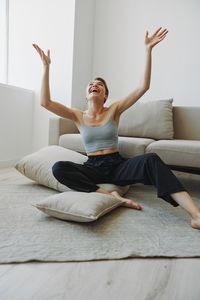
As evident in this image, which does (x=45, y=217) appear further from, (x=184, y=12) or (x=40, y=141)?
(x=184, y=12)

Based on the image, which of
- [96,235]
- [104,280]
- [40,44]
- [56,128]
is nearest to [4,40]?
[40,44]

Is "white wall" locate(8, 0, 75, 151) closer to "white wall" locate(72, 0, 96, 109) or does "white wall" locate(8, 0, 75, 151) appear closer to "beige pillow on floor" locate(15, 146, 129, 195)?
"white wall" locate(72, 0, 96, 109)

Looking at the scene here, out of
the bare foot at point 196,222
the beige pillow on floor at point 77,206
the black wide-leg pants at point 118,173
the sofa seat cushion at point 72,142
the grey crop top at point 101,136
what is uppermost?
the grey crop top at point 101,136

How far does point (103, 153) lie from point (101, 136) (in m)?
0.11

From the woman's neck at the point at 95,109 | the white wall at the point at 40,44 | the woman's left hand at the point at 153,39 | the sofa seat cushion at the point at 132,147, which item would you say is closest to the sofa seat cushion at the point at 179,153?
the sofa seat cushion at the point at 132,147

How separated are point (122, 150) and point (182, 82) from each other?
54.9 inches

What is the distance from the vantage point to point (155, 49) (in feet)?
10.6

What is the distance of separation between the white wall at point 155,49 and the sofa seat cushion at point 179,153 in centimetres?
125

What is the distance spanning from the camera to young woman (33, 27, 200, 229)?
1.61 m

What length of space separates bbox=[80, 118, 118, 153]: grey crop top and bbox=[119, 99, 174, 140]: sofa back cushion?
724mm

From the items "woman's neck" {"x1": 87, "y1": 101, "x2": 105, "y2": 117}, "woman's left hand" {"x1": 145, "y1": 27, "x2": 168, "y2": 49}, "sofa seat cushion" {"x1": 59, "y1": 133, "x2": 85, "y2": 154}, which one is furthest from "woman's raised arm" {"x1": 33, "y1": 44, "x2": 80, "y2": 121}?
"woman's left hand" {"x1": 145, "y1": 27, "x2": 168, "y2": 49}

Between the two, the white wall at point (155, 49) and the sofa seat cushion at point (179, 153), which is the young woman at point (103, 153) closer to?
the sofa seat cushion at point (179, 153)

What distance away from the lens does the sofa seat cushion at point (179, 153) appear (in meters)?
1.96

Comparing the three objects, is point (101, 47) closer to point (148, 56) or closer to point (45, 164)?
point (148, 56)
